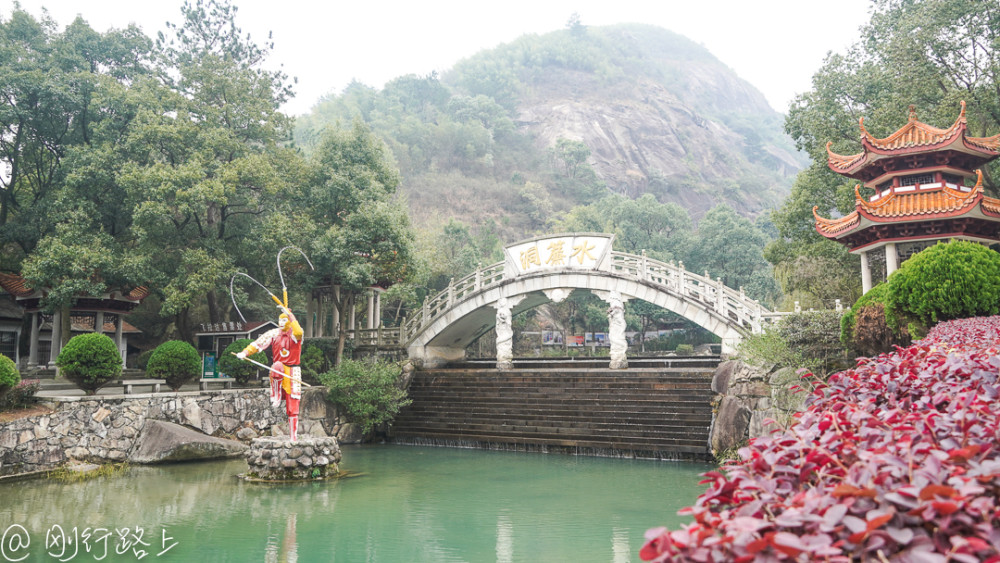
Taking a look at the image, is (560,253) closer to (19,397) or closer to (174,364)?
(174,364)

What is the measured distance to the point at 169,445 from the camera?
11875 mm

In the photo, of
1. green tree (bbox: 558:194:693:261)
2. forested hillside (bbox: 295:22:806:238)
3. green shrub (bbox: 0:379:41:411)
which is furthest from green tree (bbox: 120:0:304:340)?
green tree (bbox: 558:194:693:261)

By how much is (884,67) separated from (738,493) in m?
19.0

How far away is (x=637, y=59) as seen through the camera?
3735 inches

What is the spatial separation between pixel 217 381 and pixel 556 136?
56357 mm

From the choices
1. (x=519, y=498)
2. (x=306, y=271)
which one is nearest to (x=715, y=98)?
(x=306, y=271)

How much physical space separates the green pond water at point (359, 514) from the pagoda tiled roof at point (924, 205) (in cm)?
552

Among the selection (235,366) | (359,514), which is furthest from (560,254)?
(359,514)

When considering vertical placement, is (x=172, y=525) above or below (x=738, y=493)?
below

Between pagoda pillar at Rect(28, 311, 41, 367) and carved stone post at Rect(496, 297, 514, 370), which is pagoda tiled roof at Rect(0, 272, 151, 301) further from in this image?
carved stone post at Rect(496, 297, 514, 370)

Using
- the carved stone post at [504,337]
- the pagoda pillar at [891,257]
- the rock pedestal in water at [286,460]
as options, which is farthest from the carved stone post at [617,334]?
the rock pedestal in water at [286,460]

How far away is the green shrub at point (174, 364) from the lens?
43.4 ft

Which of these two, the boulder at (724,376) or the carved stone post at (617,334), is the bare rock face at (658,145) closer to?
the carved stone post at (617,334)

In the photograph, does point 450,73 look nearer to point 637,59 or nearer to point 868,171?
point 637,59
